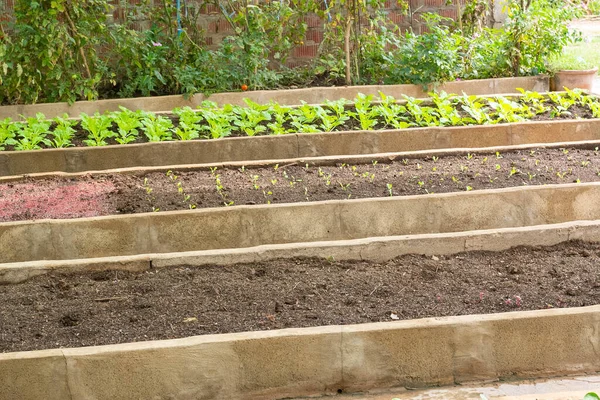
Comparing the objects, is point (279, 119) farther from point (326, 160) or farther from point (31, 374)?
point (31, 374)

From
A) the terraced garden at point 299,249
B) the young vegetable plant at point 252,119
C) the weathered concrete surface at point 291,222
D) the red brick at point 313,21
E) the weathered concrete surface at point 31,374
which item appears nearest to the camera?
the weathered concrete surface at point 31,374

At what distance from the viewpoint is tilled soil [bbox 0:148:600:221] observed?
18.9 ft

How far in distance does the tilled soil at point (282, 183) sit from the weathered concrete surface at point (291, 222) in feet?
1.09

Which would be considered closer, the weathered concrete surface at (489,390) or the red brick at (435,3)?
the weathered concrete surface at (489,390)

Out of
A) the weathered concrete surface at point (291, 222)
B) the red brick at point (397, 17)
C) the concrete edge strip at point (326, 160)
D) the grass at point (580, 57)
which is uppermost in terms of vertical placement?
the red brick at point (397, 17)

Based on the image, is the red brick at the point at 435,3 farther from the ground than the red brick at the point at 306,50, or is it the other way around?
the red brick at the point at 435,3

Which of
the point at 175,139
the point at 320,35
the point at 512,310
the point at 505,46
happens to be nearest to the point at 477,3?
the point at 505,46

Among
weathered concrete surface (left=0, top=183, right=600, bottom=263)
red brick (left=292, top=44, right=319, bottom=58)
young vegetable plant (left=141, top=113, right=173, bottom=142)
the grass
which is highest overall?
red brick (left=292, top=44, right=319, bottom=58)

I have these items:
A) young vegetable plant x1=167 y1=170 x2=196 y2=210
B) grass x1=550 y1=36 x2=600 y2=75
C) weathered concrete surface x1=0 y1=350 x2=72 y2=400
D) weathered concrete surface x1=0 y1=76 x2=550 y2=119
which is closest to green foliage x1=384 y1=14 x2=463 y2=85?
weathered concrete surface x1=0 y1=76 x2=550 y2=119

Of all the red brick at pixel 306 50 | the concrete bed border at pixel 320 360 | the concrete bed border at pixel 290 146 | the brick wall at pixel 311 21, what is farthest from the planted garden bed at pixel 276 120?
the concrete bed border at pixel 320 360

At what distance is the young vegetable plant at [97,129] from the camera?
23.1 feet

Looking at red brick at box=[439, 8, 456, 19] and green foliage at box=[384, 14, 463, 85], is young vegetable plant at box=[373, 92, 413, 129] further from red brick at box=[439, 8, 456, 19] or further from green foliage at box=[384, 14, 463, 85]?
red brick at box=[439, 8, 456, 19]

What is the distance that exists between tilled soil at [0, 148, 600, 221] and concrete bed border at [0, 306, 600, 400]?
2.16m

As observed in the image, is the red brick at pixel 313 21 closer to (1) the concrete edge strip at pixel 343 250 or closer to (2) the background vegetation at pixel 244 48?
(2) the background vegetation at pixel 244 48
